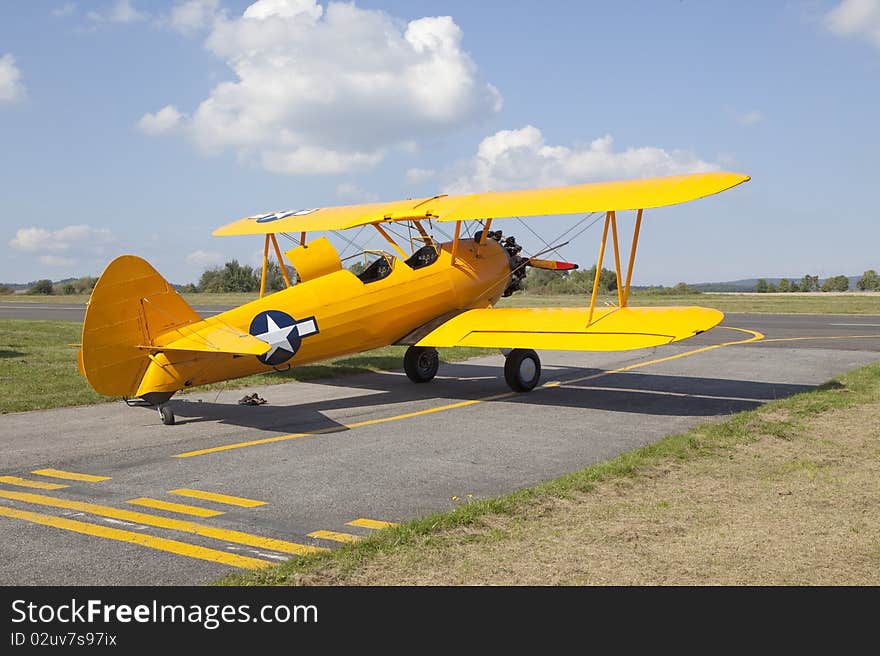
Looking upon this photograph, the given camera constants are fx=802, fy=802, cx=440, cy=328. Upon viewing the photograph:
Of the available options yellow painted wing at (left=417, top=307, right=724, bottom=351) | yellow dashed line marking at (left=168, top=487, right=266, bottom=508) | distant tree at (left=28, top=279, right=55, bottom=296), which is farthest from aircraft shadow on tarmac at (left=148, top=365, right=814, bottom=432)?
A: distant tree at (left=28, top=279, right=55, bottom=296)

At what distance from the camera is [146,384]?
1016 cm

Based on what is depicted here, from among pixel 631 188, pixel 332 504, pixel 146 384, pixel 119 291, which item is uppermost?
pixel 631 188

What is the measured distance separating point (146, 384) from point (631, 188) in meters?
7.33

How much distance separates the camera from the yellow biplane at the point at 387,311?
10055 millimetres

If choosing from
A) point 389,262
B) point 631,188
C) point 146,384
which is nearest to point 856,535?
point 631,188

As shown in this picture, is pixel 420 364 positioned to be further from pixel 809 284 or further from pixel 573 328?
pixel 809 284

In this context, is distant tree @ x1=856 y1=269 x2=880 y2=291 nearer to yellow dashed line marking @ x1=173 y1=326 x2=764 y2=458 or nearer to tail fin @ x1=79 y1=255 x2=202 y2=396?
yellow dashed line marking @ x1=173 y1=326 x2=764 y2=458

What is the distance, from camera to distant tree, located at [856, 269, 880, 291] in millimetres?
75438

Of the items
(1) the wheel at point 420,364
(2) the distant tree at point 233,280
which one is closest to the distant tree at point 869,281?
→ (2) the distant tree at point 233,280

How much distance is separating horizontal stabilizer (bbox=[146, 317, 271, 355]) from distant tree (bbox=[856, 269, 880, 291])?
7776 centimetres
